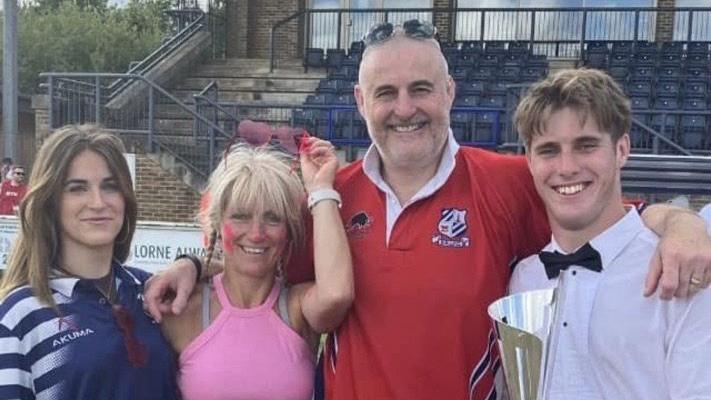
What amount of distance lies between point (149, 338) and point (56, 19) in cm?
4014

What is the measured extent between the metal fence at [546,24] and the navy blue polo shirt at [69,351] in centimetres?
1462

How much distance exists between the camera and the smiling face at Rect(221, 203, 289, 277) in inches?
99.5

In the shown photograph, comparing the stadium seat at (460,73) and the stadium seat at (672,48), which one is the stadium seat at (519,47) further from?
the stadium seat at (672,48)

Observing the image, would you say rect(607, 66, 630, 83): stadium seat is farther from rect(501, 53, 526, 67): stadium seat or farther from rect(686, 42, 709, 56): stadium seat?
rect(501, 53, 526, 67): stadium seat

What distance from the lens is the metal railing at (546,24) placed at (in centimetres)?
1681

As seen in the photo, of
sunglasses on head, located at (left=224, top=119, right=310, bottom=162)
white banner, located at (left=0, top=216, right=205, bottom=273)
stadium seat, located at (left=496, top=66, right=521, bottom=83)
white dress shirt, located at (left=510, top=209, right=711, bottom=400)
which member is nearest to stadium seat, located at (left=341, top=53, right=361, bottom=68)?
stadium seat, located at (left=496, top=66, right=521, bottom=83)

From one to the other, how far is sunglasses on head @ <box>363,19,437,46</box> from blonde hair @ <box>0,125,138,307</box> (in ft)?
2.88

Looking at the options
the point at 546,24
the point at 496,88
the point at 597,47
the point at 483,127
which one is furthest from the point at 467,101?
the point at 546,24

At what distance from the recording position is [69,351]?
225 cm

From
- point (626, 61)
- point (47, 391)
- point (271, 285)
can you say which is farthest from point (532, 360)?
point (626, 61)

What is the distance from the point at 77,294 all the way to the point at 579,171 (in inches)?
56.8

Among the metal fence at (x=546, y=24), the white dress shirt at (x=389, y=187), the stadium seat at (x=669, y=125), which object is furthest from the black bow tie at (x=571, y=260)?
the metal fence at (x=546, y=24)

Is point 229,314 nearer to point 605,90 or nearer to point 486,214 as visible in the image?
point 486,214

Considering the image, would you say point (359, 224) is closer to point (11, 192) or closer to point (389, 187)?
point (389, 187)
